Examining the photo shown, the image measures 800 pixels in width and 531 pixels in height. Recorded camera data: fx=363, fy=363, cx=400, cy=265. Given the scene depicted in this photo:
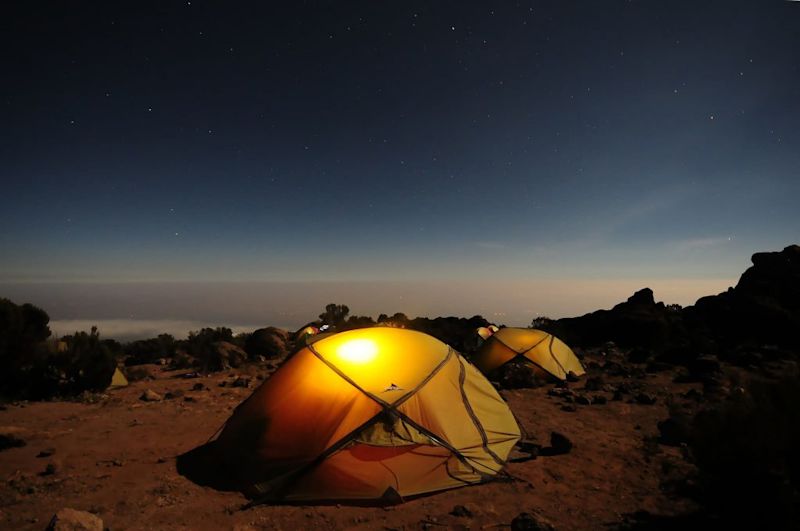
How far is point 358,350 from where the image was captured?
20.6 feet

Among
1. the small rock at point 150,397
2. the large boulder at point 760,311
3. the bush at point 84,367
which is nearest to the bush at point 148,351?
the bush at point 84,367

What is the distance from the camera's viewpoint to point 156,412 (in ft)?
29.5

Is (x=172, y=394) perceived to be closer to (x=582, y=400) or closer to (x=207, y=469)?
(x=207, y=469)

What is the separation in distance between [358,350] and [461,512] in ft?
9.20

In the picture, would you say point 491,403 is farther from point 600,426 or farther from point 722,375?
point 722,375

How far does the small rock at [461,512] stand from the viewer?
4449mm

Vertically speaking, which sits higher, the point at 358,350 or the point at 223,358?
the point at 358,350

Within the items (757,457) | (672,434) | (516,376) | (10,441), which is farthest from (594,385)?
(10,441)

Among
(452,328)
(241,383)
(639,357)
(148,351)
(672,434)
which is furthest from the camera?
(452,328)

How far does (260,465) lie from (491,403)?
398 centimetres

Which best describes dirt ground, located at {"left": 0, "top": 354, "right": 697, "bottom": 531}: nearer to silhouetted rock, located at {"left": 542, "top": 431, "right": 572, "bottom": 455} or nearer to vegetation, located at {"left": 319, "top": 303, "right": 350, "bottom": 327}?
silhouetted rock, located at {"left": 542, "top": 431, "right": 572, "bottom": 455}

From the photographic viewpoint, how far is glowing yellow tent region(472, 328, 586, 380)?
1248cm

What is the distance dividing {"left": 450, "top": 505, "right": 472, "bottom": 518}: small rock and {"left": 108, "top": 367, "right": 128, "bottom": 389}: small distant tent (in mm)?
11824

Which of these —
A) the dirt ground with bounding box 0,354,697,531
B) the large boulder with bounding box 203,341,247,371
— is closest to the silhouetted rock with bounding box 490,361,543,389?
the dirt ground with bounding box 0,354,697,531
